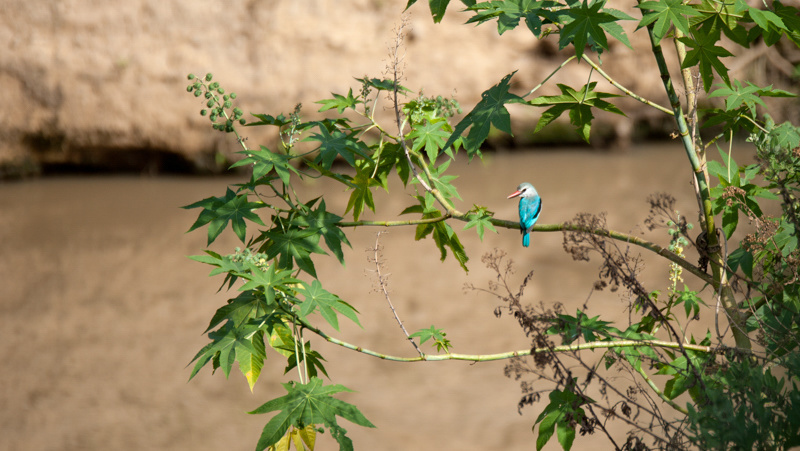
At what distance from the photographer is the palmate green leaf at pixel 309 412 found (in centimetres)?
125

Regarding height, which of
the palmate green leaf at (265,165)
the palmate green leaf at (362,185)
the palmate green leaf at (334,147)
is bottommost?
the palmate green leaf at (265,165)

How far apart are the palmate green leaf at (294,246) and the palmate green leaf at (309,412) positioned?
238mm

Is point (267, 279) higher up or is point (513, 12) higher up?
point (513, 12)

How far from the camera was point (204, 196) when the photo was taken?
512cm

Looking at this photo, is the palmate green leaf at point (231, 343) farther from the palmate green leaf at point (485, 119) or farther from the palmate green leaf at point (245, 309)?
the palmate green leaf at point (485, 119)

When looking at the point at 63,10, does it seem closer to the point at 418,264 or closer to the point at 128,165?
the point at 128,165

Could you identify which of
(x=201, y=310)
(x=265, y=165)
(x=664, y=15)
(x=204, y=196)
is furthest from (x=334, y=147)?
(x=204, y=196)

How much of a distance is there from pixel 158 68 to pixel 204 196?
116 cm

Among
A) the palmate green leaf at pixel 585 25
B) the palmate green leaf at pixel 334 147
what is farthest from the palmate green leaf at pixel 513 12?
the palmate green leaf at pixel 334 147

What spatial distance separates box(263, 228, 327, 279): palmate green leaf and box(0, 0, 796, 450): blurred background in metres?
1.56

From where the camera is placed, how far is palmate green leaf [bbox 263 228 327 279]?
1440 millimetres

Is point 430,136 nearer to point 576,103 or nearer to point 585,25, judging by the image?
point 576,103

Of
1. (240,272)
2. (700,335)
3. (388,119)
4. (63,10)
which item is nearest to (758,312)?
(240,272)

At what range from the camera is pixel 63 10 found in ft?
18.2
